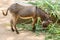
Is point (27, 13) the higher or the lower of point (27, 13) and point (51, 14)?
the higher

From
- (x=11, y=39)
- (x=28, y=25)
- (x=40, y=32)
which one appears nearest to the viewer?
(x=11, y=39)

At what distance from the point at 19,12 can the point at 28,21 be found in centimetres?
56

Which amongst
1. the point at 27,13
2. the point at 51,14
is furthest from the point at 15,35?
the point at 51,14

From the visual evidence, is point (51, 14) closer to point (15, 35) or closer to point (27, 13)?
point (27, 13)

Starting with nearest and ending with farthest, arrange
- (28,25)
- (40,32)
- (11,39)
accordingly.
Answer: (11,39) → (40,32) → (28,25)

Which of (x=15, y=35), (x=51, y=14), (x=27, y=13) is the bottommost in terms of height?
(x=15, y=35)

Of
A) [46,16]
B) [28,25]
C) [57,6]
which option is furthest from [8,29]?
[57,6]

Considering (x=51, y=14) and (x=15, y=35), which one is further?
(x=51, y=14)

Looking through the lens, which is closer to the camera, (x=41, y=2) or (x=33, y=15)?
(x=33, y=15)

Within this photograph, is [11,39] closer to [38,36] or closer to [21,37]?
[21,37]

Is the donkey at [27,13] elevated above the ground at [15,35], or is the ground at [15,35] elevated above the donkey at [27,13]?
the donkey at [27,13]

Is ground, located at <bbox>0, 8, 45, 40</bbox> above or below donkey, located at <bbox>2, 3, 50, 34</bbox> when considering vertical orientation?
below

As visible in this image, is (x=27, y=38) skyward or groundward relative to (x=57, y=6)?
groundward

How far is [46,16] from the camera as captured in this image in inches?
143
